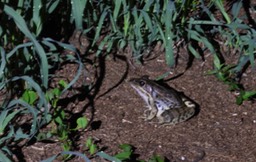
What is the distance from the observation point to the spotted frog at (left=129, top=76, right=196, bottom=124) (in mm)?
5828

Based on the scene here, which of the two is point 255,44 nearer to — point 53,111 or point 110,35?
point 110,35

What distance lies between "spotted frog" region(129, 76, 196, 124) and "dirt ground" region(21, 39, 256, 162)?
0.07m

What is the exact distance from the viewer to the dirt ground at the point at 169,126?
5.48 meters

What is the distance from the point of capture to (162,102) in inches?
239

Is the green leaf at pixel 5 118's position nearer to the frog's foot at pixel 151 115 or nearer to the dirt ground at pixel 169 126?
the dirt ground at pixel 169 126

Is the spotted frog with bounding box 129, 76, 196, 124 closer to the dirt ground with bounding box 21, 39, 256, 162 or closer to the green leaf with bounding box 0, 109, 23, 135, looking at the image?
the dirt ground with bounding box 21, 39, 256, 162

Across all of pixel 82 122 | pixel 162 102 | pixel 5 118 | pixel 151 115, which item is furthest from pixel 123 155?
pixel 162 102

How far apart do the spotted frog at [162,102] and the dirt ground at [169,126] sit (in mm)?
67

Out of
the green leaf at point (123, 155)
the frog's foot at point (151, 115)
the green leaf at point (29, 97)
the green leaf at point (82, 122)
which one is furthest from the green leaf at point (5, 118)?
the frog's foot at point (151, 115)

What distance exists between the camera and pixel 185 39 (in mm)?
6469

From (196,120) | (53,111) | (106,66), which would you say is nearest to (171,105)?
(196,120)

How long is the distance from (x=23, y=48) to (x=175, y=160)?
1373mm

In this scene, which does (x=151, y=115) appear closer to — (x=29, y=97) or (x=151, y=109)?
(x=151, y=109)

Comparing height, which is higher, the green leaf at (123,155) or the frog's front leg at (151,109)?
the frog's front leg at (151,109)
